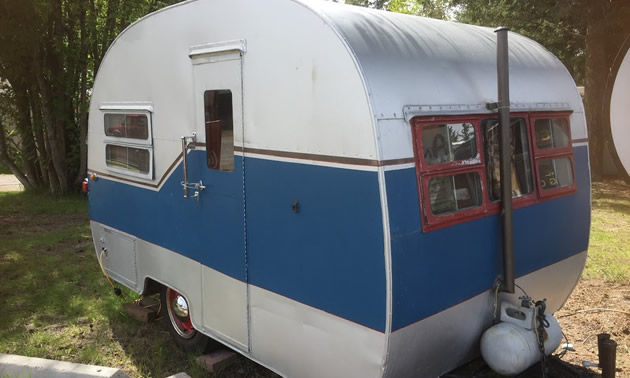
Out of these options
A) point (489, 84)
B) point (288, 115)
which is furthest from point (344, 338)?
point (489, 84)

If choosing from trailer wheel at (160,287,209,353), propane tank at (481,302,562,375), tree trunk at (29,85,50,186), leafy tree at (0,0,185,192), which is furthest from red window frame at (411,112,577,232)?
tree trunk at (29,85,50,186)

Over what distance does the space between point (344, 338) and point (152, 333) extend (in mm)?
2886

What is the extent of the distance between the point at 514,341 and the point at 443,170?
4.07 feet

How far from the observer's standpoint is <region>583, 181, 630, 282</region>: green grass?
7.18 metres

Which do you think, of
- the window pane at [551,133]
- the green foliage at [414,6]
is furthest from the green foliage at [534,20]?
the window pane at [551,133]

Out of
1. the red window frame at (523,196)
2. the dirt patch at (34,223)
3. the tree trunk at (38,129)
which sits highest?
the tree trunk at (38,129)

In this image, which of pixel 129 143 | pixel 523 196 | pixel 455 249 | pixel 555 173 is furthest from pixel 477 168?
pixel 129 143

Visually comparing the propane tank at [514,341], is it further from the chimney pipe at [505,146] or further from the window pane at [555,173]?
the window pane at [555,173]

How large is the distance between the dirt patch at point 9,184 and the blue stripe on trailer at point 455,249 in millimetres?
14625

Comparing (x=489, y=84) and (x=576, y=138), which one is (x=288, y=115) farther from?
(x=576, y=138)

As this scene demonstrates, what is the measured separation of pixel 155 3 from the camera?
13.0m

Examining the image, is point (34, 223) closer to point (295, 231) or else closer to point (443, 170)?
point (295, 231)

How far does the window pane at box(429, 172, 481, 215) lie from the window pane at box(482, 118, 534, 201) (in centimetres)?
19

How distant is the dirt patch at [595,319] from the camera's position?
4.84 m
